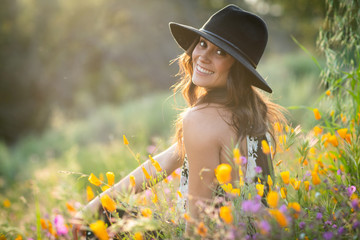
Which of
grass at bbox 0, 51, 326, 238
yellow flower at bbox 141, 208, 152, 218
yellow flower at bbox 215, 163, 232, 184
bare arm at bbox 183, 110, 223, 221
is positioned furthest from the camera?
grass at bbox 0, 51, 326, 238

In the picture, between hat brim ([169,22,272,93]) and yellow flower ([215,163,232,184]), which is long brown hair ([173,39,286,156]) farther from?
yellow flower ([215,163,232,184])

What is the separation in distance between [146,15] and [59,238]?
14703 millimetres

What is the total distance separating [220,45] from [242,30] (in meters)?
0.20

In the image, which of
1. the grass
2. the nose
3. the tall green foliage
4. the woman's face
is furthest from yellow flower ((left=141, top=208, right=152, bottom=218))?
the tall green foliage

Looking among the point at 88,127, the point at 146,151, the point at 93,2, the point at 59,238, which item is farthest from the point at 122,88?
the point at 59,238

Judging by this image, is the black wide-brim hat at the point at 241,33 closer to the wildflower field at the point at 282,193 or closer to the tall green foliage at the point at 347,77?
the wildflower field at the point at 282,193

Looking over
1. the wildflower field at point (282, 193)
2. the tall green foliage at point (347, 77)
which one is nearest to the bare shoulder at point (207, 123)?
the wildflower field at point (282, 193)

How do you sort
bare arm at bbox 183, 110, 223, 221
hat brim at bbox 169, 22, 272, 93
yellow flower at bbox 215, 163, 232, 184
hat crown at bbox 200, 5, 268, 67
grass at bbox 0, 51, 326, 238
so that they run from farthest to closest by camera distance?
grass at bbox 0, 51, 326, 238
hat crown at bbox 200, 5, 268, 67
hat brim at bbox 169, 22, 272, 93
bare arm at bbox 183, 110, 223, 221
yellow flower at bbox 215, 163, 232, 184

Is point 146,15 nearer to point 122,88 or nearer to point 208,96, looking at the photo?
point 122,88

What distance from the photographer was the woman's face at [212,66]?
1.77 meters

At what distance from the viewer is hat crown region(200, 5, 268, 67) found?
1.74 m

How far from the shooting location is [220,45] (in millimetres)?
1641

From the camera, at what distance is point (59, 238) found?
1.96 metres

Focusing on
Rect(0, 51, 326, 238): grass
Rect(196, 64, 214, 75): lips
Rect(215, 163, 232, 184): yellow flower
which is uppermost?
Rect(196, 64, 214, 75): lips
